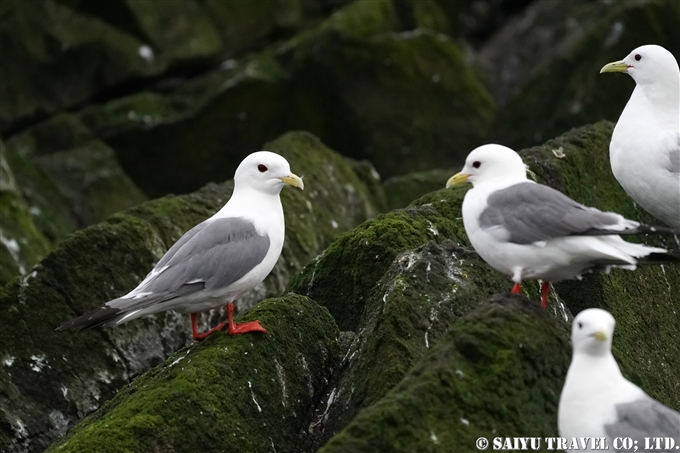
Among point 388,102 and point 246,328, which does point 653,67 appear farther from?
point 388,102

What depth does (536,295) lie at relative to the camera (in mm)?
7738

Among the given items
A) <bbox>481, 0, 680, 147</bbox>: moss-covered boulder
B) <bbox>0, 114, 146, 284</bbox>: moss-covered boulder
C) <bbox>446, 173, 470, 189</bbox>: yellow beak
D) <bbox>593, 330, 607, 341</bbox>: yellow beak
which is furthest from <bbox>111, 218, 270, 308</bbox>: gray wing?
<bbox>481, 0, 680, 147</bbox>: moss-covered boulder

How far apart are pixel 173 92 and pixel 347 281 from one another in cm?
998

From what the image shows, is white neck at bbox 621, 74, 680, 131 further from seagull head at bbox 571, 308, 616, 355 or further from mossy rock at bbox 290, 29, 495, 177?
mossy rock at bbox 290, 29, 495, 177

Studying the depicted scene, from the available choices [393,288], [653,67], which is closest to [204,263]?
[393,288]

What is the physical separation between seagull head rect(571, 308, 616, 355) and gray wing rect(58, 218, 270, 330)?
248cm

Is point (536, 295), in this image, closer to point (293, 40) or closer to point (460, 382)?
point (460, 382)

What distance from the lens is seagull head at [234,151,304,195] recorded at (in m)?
7.75

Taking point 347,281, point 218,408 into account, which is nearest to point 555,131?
point 347,281

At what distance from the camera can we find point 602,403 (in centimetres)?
553

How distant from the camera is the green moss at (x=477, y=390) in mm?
5426

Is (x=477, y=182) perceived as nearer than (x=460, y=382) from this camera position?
No

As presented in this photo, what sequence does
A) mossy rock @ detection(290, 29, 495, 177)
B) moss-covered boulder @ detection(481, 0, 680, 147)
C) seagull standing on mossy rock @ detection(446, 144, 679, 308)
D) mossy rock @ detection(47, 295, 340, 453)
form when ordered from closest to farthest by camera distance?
seagull standing on mossy rock @ detection(446, 144, 679, 308) → mossy rock @ detection(47, 295, 340, 453) → moss-covered boulder @ detection(481, 0, 680, 147) → mossy rock @ detection(290, 29, 495, 177)

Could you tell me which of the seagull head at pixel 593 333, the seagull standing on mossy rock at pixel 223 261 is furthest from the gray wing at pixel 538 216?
the seagull standing on mossy rock at pixel 223 261
